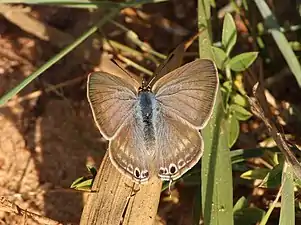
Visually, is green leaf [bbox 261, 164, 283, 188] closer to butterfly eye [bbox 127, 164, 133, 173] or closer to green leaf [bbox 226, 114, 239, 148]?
green leaf [bbox 226, 114, 239, 148]

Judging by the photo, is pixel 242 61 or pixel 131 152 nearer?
pixel 131 152

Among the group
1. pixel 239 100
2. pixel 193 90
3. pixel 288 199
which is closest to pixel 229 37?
pixel 239 100

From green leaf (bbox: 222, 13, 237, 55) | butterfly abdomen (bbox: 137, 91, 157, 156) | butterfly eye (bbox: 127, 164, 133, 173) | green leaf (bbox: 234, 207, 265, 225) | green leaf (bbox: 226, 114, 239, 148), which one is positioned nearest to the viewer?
butterfly eye (bbox: 127, 164, 133, 173)

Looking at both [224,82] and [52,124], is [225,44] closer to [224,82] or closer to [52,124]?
[224,82]

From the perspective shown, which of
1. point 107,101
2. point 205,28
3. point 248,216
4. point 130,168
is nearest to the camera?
point 130,168

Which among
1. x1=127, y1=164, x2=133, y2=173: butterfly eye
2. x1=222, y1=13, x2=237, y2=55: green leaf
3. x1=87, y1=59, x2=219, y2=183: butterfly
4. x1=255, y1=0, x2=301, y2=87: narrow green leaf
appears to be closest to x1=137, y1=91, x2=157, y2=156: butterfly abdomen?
x1=87, y1=59, x2=219, y2=183: butterfly

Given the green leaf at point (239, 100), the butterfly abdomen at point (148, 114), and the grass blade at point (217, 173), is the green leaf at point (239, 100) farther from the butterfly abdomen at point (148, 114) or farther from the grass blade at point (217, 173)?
the butterfly abdomen at point (148, 114)

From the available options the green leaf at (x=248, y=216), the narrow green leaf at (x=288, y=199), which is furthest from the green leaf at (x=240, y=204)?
the narrow green leaf at (x=288, y=199)

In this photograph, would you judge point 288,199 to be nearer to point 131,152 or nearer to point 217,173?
point 217,173
